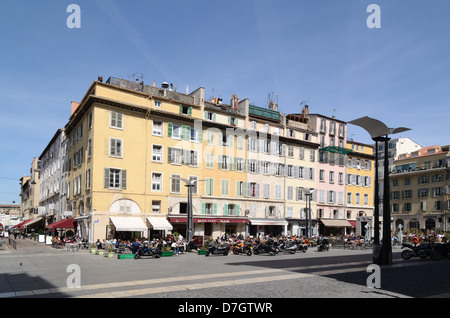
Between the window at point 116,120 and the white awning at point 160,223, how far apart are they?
8.12 metres

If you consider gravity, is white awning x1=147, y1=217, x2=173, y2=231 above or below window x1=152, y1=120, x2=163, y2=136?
below

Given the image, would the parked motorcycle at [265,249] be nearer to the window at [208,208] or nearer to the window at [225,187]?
the window at [208,208]

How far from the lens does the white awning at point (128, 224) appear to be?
96.4 ft

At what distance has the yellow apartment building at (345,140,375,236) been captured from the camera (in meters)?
48.4

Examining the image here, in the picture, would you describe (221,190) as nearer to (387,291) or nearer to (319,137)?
(319,137)

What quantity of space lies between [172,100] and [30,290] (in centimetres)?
2561

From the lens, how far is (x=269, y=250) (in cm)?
2303

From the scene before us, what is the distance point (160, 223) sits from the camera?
1249 inches

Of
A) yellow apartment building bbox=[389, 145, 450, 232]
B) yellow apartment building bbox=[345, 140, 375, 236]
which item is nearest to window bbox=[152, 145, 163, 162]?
yellow apartment building bbox=[345, 140, 375, 236]

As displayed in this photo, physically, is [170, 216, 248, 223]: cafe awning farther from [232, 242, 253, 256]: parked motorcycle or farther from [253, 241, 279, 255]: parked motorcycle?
[253, 241, 279, 255]: parked motorcycle

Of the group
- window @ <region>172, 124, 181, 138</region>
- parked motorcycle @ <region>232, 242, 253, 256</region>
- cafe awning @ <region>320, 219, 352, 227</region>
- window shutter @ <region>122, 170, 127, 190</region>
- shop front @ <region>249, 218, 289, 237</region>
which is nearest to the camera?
parked motorcycle @ <region>232, 242, 253, 256</region>

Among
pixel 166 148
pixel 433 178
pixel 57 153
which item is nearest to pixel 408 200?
pixel 433 178

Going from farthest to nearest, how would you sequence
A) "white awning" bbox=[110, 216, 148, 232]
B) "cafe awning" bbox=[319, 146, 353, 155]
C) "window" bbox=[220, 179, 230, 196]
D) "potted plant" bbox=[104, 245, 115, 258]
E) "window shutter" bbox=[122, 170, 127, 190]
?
"cafe awning" bbox=[319, 146, 353, 155], "window" bbox=[220, 179, 230, 196], "window shutter" bbox=[122, 170, 127, 190], "white awning" bbox=[110, 216, 148, 232], "potted plant" bbox=[104, 245, 115, 258]

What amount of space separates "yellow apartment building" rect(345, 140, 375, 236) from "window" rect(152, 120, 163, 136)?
85.7 ft
